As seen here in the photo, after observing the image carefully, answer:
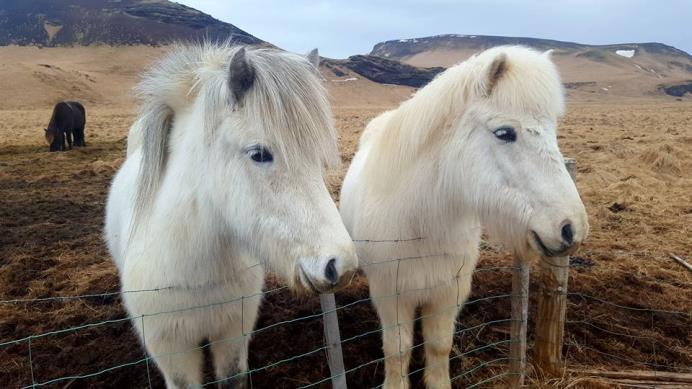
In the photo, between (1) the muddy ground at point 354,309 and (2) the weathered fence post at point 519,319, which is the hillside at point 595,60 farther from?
(2) the weathered fence post at point 519,319

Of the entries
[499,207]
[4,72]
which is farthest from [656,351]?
[4,72]

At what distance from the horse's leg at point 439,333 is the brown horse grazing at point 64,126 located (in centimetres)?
1364

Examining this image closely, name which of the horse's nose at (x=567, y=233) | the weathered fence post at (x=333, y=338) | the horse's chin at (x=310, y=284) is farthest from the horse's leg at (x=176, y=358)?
the horse's nose at (x=567, y=233)

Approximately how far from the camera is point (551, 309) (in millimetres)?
2648

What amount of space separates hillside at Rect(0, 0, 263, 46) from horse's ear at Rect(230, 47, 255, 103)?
67.7 metres

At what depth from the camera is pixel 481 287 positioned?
14.7ft

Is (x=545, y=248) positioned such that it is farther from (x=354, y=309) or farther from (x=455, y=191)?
(x=354, y=309)

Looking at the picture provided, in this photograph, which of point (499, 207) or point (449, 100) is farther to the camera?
point (449, 100)

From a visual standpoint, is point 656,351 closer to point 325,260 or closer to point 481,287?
point 481,287

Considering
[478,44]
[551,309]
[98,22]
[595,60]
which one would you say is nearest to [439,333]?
[551,309]

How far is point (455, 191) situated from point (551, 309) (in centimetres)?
93

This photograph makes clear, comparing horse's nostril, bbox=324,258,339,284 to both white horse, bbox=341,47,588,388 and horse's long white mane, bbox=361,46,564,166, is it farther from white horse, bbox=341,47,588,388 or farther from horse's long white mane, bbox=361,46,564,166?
horse's long white mane, bbox=361,46,564,166

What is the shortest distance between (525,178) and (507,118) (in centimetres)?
33

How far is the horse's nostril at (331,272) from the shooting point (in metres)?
1.64
